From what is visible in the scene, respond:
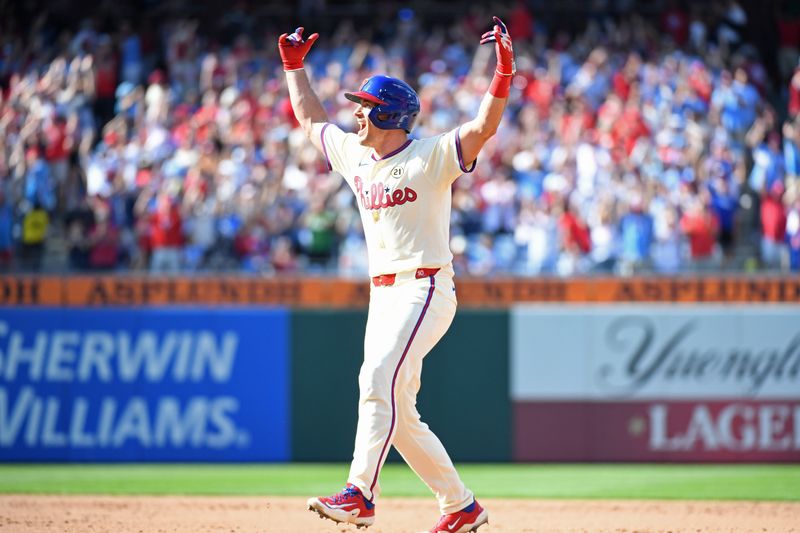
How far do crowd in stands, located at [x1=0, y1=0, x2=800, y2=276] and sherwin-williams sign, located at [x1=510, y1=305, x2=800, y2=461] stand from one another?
195 centimetres

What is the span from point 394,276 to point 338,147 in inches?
31.5

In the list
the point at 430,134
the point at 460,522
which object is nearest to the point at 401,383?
the point at 460,522

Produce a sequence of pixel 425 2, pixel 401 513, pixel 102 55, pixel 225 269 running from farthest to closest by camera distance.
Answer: pixel 425 2 → pixel 102 55 → pixel 225 269 → pixel 401 513

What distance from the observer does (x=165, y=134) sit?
54.1ft

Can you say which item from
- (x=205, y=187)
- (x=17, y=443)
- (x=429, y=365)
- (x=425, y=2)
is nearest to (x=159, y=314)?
(x=17, y=443)

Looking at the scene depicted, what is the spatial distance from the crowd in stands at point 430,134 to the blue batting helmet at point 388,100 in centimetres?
775

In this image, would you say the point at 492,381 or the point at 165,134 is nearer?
the point at 492,381

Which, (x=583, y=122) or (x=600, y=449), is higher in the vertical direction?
(x=583, y=122)

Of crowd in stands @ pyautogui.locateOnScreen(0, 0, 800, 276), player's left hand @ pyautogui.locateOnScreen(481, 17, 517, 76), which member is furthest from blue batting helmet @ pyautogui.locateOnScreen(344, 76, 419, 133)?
crowd in stands @ pyautogui.locateOnScreen(0, 0, 800, 276)

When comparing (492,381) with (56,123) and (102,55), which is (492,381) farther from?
(102,55)

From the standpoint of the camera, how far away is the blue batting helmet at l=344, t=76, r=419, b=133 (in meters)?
6.18

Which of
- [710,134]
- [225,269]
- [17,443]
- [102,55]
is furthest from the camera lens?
[102,55]

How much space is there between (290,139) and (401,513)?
8.71m

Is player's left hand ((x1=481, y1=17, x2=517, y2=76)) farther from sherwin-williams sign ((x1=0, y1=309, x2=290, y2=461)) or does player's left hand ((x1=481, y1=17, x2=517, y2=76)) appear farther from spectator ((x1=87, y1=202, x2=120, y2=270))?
spectator ((x1=87, y1=202, x2=120, y2=270))
